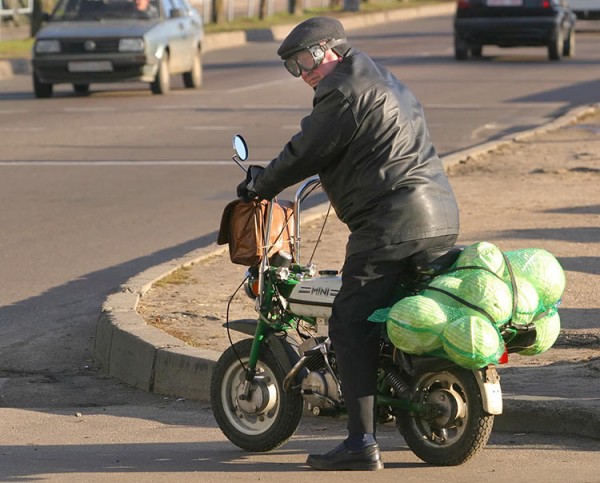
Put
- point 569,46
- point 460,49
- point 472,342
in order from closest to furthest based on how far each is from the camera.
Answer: point 472,342
point 460,49
point 569,46

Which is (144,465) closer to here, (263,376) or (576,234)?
(263,376)

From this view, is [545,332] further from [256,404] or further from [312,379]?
[256,404]

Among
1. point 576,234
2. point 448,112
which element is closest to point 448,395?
point 576,234

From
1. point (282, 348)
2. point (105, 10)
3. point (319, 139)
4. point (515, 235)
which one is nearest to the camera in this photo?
point (319, 139)

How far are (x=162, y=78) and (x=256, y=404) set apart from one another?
60.6 ft

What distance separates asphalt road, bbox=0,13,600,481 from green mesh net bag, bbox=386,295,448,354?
0.80m

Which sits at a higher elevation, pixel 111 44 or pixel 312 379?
pixel 312 379

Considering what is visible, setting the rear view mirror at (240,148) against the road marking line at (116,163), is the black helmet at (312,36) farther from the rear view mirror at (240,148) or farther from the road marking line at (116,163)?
the road marking line at (116,163)

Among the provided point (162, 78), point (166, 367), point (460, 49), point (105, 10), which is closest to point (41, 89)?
point (105, 10)

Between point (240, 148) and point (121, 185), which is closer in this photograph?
point (240, 148)

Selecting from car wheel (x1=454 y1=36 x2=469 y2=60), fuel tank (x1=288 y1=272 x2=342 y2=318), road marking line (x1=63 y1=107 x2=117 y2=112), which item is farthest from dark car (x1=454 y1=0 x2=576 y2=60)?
fuel tank (x1=288 y1=272 x2=342 y2=318)

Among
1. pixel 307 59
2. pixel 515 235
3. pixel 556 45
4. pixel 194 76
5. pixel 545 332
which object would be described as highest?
pixel 307 59

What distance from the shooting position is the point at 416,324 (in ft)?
17.7

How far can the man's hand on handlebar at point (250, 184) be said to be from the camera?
5.75 meters
